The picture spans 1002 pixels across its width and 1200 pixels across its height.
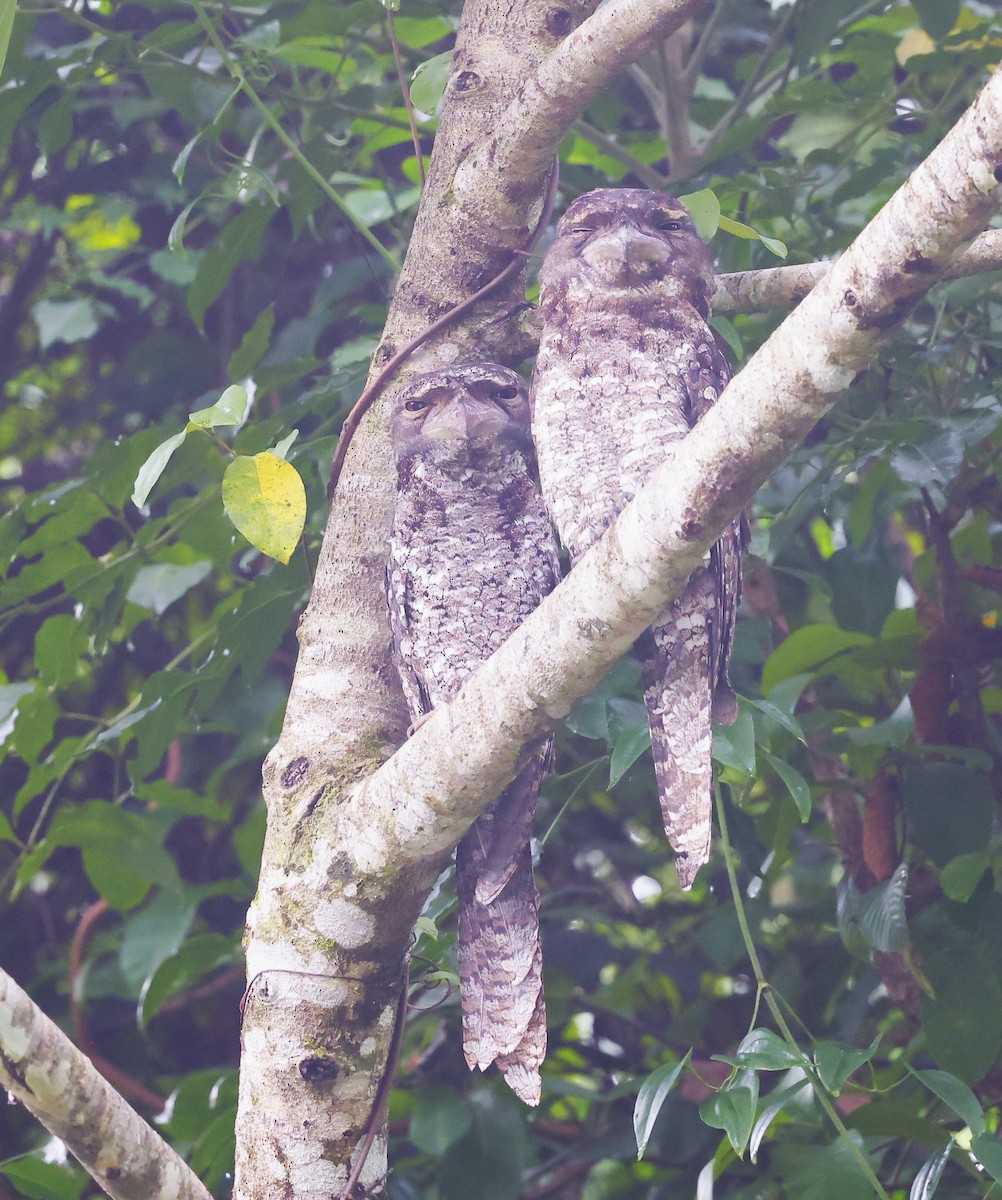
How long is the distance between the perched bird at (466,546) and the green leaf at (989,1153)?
0.65 meters

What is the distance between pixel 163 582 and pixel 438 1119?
1091 millimetres

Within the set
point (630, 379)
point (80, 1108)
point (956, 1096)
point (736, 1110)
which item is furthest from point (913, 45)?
point (80, 1108)

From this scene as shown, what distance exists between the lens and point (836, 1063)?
1425mm

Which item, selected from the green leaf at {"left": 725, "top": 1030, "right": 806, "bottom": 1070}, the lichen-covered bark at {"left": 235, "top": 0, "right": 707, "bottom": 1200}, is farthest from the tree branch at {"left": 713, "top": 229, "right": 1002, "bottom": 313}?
the green leaf at {"left": 725, "top": 1030, "right": 806, "bottom": 1070}

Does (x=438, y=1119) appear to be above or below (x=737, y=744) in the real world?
below

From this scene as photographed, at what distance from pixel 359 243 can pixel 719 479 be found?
5.94 ft

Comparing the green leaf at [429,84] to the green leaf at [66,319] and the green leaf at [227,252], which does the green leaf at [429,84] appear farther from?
the green leaf at [66,319]

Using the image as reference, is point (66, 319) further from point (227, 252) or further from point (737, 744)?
point (737, 744)

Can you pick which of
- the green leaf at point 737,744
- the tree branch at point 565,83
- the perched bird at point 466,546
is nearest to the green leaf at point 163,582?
the perched bird at point 466,546

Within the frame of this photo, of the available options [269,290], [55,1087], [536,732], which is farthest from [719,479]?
[269,290]

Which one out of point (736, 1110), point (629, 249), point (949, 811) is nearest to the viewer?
point (736, 1110)

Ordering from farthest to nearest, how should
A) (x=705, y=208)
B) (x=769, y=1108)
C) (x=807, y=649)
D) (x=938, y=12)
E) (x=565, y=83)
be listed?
(x=938, y=12) < (x=807, y=649) < (x=565, y=83) < (x=705, y=208) < (x=769, y=1108)

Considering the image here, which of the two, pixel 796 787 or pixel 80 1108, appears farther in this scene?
pixel 796 787

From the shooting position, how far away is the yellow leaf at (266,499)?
1354 millimetres
